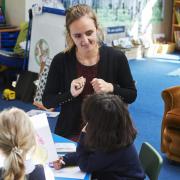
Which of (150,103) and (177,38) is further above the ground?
(177,38)

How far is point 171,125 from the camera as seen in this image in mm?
3359

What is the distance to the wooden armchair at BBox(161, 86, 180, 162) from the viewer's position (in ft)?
10.9

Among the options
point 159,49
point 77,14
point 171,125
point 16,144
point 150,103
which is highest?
point 77,14

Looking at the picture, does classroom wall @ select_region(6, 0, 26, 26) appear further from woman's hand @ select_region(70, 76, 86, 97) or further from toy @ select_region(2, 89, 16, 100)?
woman's hand @ select_region(70, 76, 86, 97)

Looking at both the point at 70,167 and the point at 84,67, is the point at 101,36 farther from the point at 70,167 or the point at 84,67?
the point at 70,167

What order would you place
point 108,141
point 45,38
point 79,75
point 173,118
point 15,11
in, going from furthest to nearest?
point 15,11, point 45,38, point 173,118, point 79,75, point 108,141

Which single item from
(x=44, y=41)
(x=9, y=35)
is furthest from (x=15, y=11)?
(x=44, y=41)

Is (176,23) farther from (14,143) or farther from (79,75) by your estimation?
(14,143)

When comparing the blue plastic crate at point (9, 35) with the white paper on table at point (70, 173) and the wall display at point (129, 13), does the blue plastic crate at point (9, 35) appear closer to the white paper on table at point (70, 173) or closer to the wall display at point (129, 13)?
the wall display at point (129, 13)

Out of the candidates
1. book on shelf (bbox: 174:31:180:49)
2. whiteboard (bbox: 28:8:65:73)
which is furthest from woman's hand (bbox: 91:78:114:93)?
book on shelf (bbox: 174:31:180:49)

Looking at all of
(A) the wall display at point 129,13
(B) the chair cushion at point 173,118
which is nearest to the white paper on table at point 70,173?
(B) the chair cushion at point 173,118

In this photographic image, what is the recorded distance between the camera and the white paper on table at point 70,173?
67.4 inches

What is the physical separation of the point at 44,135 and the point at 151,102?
10.9ft

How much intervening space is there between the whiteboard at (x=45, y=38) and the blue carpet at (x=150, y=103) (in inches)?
22.2
